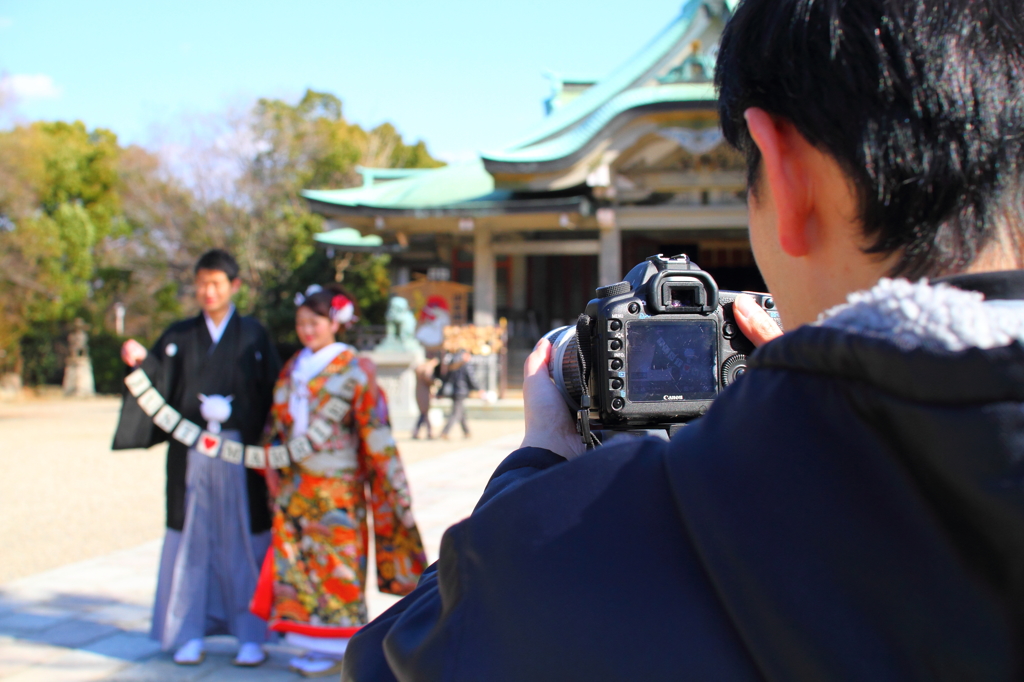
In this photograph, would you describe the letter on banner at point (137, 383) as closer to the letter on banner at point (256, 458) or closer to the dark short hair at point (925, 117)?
the letter on banner at point (256, 458)

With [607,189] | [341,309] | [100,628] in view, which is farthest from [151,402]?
[607,189]

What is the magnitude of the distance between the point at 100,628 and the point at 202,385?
4.23ft

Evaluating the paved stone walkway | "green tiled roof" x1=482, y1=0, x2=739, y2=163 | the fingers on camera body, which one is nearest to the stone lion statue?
"green tiled roof" x1=482, y1=0, x2=739, y2=163

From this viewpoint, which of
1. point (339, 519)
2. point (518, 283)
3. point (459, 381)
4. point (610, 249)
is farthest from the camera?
point (518, 283)

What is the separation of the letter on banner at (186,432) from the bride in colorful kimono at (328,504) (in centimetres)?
32

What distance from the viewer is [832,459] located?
1.61ft

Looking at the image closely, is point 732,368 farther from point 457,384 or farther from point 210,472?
point 457,384

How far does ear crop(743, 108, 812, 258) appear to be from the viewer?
601 mm

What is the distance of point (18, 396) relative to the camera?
61.3 ft

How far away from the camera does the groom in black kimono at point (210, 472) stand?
11.5ft

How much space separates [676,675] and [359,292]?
1852 cm

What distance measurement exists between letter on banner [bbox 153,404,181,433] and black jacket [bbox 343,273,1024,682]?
3388 mm

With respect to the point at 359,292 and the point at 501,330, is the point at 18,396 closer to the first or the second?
the point at 359,292

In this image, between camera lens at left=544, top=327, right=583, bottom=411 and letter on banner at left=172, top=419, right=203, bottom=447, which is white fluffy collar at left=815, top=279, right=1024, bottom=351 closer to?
camera lens at left=544, top=327, right=583, bottom=411
